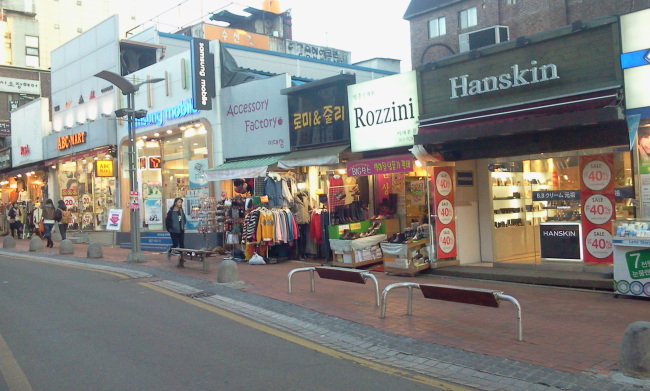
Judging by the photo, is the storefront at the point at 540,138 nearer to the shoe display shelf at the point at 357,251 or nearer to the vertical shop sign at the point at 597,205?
the vertical shop sign at the point at 597,205

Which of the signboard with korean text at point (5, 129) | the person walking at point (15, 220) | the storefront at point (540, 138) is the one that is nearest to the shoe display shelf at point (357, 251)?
the storefront at point (540, 138)

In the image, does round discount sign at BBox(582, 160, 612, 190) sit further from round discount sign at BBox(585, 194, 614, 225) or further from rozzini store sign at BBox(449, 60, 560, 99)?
rozzini store sign at BBox(449, 60, 560, 99)

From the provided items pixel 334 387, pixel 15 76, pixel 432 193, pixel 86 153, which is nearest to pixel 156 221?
pixel 86 153

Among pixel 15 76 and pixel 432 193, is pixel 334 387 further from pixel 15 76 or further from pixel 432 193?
pixel 15 76

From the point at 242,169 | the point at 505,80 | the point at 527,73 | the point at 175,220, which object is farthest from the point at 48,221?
the point at 527,73

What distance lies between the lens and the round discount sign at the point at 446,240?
12844mm

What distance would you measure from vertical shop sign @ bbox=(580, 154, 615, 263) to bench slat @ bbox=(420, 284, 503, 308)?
14.7 ft

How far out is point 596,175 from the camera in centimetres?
1078

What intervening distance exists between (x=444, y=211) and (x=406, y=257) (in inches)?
53.6

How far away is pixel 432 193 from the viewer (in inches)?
509

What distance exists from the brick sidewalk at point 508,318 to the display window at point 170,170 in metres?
8.67

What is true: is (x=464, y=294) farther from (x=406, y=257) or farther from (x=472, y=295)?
(x=406, y=257)

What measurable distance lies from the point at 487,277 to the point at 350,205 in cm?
431

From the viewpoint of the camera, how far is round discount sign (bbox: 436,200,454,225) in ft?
42.2
